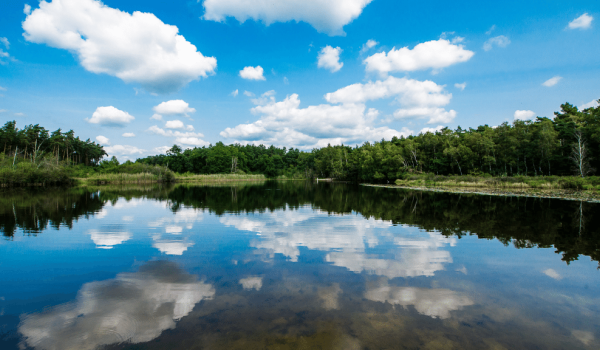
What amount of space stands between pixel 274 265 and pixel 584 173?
51487 millimetres

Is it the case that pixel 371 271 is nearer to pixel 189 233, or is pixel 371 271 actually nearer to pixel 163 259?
pixel 163 259

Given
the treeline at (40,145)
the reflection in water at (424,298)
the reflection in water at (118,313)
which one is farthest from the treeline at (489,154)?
the reflection in water at (118,313)

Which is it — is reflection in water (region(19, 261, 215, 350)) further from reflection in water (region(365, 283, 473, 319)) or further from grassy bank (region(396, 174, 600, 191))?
grassy bank (region(396, 174, 600, 191))

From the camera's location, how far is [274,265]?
726 cm

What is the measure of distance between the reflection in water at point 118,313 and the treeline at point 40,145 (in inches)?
2181

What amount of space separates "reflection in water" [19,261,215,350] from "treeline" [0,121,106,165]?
5541cm

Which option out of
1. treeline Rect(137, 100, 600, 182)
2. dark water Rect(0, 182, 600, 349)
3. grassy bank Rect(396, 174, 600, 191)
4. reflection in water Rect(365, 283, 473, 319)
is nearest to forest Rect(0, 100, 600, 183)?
treeline Rect(137, 100, 600, 182)

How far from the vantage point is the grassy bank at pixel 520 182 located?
31052mm

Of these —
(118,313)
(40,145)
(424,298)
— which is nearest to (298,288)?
(424,298)

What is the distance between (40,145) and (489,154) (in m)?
93.6

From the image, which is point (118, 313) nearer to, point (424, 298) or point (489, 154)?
point (424, 298)

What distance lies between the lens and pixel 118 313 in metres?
4.73

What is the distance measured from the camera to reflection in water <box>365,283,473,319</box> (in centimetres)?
492

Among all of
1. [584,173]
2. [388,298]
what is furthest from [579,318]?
[584,173]
